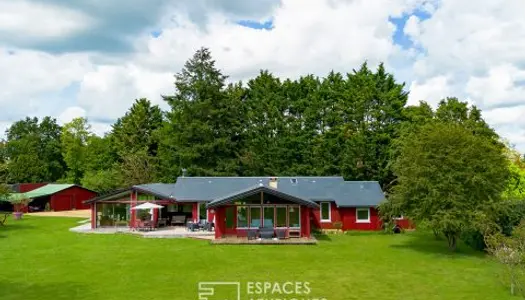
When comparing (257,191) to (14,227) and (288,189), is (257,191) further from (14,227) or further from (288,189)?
Answer: (14,227)

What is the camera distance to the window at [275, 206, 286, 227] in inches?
1109

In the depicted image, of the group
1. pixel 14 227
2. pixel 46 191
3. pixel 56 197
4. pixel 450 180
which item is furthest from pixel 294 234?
pixel 46 191

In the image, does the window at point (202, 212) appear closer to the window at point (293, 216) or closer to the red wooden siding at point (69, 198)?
the window at point (293, 216)

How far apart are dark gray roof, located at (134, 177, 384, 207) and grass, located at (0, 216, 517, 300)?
Answer: 5605 millimetres

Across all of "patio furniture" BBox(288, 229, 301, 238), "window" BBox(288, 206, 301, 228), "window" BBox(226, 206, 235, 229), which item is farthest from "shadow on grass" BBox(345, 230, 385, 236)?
"window" BBox(226, 206, 235, 229)

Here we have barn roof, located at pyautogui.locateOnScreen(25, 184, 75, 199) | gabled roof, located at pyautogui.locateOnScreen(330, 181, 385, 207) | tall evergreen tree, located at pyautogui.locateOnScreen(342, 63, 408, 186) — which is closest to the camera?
gabled roof, located at pyautogui.locateOnScreen(330, 181, 385, 207)

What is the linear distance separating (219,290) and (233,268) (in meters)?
3.50

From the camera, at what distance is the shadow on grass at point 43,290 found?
547 inches

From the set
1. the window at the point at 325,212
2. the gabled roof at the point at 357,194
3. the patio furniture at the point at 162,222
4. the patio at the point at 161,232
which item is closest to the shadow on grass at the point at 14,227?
the patio at the point at 161,232

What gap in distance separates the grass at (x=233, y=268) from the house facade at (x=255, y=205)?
285 centimetres

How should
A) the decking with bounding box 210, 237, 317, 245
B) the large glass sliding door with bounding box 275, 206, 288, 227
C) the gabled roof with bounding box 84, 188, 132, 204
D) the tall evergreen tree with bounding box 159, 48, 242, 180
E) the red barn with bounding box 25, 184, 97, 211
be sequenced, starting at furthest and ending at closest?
1. the red barn with bounding box 25, 184, 97, 211
2. the tall evergreen tree with bounding box 159, 48, 242, 180
3. the gabled roof with bounding box 84, 188, 132, 204
4. the large glass sliding door with bounding box 275, 206, 288, 227
5. the decking with bounding box 210, 237, 317, 245

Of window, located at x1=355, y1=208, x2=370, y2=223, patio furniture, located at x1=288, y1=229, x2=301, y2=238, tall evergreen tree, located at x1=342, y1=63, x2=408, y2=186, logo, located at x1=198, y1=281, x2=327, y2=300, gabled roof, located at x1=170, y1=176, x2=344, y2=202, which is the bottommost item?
logo, located at x1=198, y1=281, x2=327, y2=300

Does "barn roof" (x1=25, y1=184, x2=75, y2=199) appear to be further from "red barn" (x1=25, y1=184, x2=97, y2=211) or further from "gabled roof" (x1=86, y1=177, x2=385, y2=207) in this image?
"gabled roof" (x1=86, y1=177, x2=385, y2=207)

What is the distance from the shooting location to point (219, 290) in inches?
581
